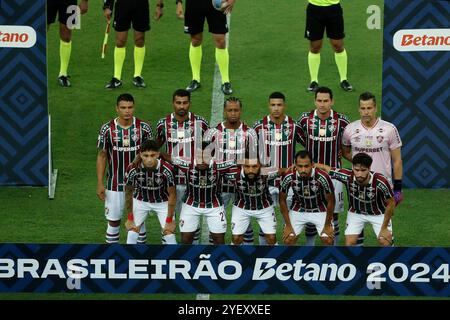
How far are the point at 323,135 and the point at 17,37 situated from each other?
4.04m

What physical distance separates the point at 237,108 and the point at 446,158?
3466 millimetres

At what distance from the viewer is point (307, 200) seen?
1420 centimetres

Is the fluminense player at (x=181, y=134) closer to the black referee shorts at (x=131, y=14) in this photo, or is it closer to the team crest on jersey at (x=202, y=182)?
the team crest on jersey at (x=202, y=182)

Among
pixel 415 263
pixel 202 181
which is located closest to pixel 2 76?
pixel 202 181

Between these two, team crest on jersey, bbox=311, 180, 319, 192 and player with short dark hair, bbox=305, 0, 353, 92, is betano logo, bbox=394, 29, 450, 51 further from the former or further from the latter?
team crest on jersey, bbox=311, 180, 319, 192

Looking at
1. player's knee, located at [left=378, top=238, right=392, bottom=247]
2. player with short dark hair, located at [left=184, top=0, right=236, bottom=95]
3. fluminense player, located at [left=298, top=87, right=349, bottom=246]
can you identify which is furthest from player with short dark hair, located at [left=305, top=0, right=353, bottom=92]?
player's knee, located at [left=378, top=238, right=392, bottom=247]

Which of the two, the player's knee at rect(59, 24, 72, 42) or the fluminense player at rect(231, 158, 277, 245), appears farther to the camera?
the player's knee at rect(59, 24, 72, 42)

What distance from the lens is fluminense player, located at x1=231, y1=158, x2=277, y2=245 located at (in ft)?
46.3

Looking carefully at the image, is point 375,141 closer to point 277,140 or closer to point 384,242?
point 277,140

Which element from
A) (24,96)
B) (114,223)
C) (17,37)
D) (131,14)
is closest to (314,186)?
(114,223)

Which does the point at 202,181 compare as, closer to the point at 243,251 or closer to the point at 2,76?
the point at 243,251

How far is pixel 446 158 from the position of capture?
16547 mm

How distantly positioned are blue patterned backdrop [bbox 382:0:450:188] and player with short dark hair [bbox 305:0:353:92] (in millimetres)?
2639

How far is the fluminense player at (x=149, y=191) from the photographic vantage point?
46.0 feet
